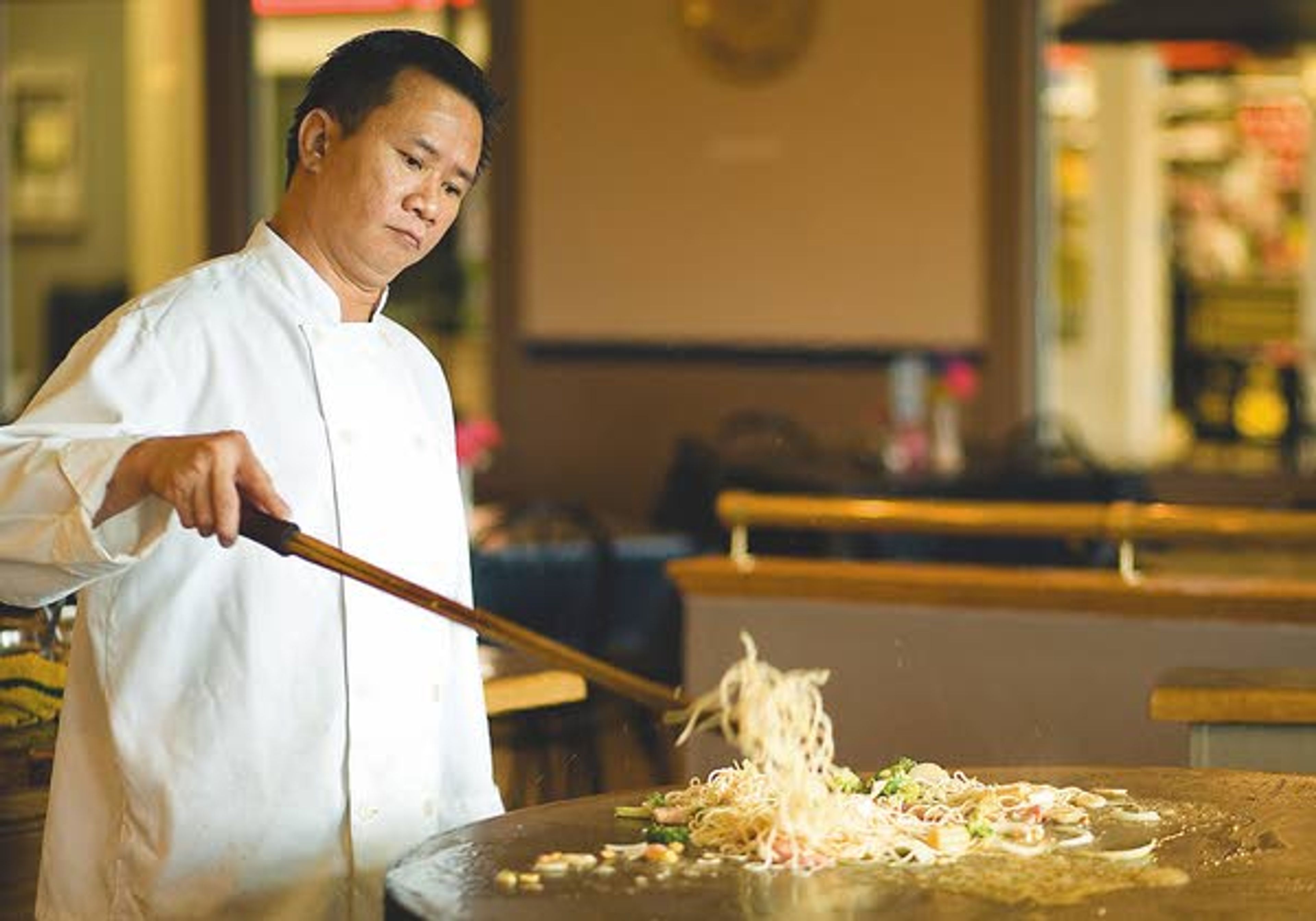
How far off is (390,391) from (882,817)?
726 millimetres

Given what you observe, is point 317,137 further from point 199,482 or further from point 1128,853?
point 1128,853

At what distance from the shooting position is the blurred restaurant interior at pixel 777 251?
321 inches

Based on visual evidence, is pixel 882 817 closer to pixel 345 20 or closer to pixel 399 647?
pixel 399 647

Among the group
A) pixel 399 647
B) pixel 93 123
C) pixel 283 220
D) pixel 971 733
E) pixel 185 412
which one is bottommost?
pixel 971 733

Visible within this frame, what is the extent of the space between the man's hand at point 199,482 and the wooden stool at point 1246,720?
1.69 metres

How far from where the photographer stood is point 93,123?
11.6 meters

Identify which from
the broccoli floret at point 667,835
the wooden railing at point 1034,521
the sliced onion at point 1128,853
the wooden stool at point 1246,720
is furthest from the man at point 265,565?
the wooden railing at point 1034,521

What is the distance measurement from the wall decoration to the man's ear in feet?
29.4

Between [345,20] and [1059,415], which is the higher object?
[345,20]

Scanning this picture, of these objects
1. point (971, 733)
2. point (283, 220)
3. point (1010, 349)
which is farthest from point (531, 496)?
point (283, 220)

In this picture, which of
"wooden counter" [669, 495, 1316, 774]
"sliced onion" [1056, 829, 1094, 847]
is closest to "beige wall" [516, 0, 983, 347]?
"wooden counter" [669, 495, 1316, 774]

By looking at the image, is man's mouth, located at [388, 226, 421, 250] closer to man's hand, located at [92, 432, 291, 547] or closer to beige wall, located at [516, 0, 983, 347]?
man's hand, located at [92, 432, 291, 547]

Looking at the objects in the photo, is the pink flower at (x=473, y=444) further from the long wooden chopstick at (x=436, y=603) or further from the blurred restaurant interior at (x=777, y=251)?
the long wooden chopstick at (x=436, y=603)

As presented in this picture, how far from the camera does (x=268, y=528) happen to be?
2.48 meters
